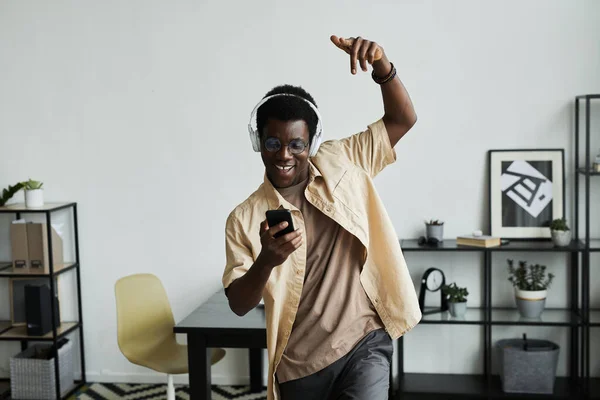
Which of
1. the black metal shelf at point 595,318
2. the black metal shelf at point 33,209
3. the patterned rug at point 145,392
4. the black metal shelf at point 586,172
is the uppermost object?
the black metal shelf at point 586,172

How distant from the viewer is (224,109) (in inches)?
173

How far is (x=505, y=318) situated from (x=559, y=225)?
57 cm

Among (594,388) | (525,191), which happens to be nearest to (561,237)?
(525,191)

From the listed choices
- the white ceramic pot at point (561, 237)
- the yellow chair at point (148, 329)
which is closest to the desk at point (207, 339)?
A: the yellow chair at point (148, 329)

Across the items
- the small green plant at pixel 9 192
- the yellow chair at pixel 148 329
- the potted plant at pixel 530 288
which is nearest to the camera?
the yellow chair at pixel 148 329

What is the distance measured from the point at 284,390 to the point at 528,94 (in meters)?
2.61

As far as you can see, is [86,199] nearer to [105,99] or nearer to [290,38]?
[105,99]

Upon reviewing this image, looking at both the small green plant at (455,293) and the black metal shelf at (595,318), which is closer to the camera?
the black metal shelf at (595,318)

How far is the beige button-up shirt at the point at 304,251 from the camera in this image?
212 cm

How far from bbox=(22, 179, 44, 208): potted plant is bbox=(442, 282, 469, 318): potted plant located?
2.34 m

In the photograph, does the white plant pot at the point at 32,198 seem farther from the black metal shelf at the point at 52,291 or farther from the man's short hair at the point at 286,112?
the man's short hair at the point at 286,112

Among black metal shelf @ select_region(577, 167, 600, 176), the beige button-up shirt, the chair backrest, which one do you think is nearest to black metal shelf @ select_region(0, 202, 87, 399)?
the chair backrest

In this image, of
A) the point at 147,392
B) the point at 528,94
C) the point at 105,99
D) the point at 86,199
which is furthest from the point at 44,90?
the point at 528,94

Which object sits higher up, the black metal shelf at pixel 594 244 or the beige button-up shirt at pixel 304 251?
the beige button-up shirt at pixel 304 251
